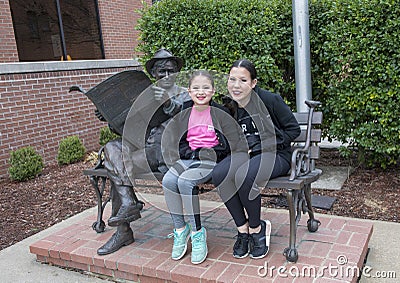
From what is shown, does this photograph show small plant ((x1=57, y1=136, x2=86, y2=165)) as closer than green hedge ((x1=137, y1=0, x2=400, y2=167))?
No

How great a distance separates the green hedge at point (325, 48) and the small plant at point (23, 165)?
8.31 feet

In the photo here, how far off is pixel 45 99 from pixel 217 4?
3942mm

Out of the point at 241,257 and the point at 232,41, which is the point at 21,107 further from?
the point at 241,257

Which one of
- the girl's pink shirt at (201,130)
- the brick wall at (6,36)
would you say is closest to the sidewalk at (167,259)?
the girl's pink shirt at (201,130)

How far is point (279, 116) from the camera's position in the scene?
2.94 metres

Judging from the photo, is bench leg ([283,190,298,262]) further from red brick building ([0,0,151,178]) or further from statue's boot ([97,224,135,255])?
red brick building ([0,0,151,178])

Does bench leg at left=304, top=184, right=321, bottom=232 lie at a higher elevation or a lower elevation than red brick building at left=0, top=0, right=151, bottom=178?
lower

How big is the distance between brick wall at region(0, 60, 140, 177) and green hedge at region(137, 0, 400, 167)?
257 centimetres

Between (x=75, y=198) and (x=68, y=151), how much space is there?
6.38 ft

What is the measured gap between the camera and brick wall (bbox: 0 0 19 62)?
6.89 metres

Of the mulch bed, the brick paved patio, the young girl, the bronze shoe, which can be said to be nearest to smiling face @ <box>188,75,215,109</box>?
the young girl

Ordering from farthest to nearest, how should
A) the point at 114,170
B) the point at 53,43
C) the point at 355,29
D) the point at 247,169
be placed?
1. the point at 53,43
2. the point at 355,29
3. the point at 114,170
4. the point at 247,169

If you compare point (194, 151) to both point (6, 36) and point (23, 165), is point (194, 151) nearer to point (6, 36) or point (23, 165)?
point (23, 165)

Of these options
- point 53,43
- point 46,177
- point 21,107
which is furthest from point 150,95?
point 53,43
